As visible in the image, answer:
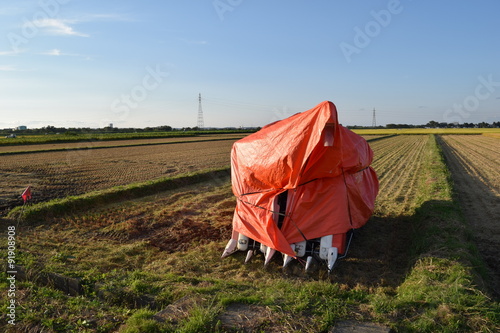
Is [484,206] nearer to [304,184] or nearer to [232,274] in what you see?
[304,184]

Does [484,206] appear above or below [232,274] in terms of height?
above

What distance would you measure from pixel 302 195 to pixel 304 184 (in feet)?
0.74

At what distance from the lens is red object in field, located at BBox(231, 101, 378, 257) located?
6117 mm

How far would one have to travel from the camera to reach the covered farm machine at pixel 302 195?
240 inches

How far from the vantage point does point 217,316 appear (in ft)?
13.0

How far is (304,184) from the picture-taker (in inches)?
248

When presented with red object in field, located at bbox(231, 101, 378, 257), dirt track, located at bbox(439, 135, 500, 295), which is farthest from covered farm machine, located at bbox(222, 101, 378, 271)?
dirt track, located at bbox(439, 135, 500, 295)

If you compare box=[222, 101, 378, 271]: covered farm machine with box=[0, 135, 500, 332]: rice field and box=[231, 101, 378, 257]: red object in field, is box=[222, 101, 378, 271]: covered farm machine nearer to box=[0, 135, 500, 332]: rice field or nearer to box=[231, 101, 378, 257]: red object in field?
box=[231, 101, 378, 257]: red object in field

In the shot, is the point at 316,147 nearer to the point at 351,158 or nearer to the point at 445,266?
the point at 351,158

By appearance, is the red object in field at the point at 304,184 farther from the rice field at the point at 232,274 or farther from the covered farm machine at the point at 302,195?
the rice field at the point at 232,274

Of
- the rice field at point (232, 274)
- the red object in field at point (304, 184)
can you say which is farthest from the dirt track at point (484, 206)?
the red object in field at point (304, 184)

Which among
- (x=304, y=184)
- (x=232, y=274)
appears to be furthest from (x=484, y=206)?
(x=232, y=274)

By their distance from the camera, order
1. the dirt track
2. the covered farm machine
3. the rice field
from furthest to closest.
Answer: the dirt track
the covered farm machine
the rice field

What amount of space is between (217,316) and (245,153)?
13.6ft
